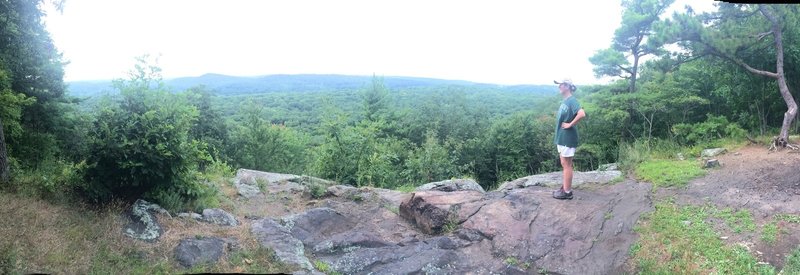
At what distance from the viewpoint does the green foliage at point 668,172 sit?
25.6 ft

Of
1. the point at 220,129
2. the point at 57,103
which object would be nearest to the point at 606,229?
the point at 57,103

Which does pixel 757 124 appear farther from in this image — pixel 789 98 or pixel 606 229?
pixel 606 229

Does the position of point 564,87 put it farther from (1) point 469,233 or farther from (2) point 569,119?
(1) point 469,233

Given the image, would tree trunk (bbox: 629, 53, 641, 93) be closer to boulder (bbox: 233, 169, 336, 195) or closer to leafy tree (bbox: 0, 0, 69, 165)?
boulder (bbox: 233, 169, 336, 195)

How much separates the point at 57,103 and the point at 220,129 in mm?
24786

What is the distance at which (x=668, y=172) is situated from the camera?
8.28 m

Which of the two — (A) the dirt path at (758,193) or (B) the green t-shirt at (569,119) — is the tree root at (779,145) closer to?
(A) the dirt path at (758,193)

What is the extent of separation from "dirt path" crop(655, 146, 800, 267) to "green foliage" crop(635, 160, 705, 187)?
0.59ft

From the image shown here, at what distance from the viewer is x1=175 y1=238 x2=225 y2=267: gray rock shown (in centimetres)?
513

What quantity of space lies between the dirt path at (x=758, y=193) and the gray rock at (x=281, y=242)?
4844 mm

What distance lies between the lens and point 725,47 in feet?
36.6

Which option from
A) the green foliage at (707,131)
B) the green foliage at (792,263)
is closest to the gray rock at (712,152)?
the green foliage at (707,131)

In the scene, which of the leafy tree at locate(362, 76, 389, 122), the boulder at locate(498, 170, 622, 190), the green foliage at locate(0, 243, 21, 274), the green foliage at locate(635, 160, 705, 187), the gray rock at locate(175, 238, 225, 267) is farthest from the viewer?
the leafy tree at locate(362, 76, 389, 122)

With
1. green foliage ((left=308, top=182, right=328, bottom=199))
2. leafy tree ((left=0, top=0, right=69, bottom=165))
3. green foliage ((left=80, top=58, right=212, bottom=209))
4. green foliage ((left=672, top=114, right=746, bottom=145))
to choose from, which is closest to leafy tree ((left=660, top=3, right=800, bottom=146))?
green foliage ((left=672, top=114, right=746, bottom=145))
